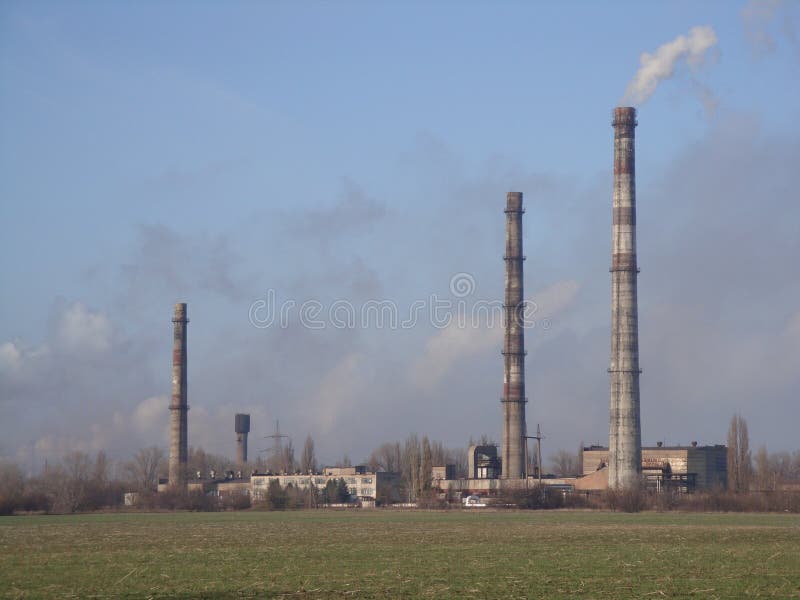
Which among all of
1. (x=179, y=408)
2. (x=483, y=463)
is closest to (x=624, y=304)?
(x=483, y=463)

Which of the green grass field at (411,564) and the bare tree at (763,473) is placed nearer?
the green grass field at (411,564)

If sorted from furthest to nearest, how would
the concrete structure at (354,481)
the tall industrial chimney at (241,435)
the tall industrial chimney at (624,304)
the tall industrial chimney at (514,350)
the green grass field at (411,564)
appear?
1. the tall industrial chimney at (241,435)
2. the concrete structure at (354,481)
3. the tall industrial chimney at (514,350)
4. the tall industrial chimney at (624,304)
5. the green grass field at (411,564)

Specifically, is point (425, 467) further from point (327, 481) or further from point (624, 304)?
point (624, 304)

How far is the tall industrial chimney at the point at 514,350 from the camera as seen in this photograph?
8162 centimetres

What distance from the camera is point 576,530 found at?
40.7m

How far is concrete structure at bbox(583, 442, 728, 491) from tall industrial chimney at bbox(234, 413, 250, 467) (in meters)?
50.8

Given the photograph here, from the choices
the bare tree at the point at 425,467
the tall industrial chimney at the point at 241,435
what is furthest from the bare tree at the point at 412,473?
the tall industrial chimney at the point at 241,435

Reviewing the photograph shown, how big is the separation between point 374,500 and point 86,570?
73.4m

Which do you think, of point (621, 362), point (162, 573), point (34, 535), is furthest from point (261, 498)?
point (162, 573)

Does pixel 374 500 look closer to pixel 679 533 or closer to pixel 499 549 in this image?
pixel 679 533

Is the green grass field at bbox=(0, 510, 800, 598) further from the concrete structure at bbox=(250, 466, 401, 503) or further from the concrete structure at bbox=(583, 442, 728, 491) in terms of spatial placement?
the concrete structure at bbox=(250, 466, 401, 503)

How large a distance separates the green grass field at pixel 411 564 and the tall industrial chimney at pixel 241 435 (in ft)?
291

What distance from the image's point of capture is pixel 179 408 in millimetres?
89875

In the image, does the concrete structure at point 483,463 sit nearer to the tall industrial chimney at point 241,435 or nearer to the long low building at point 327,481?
the long low building at point 327,481
